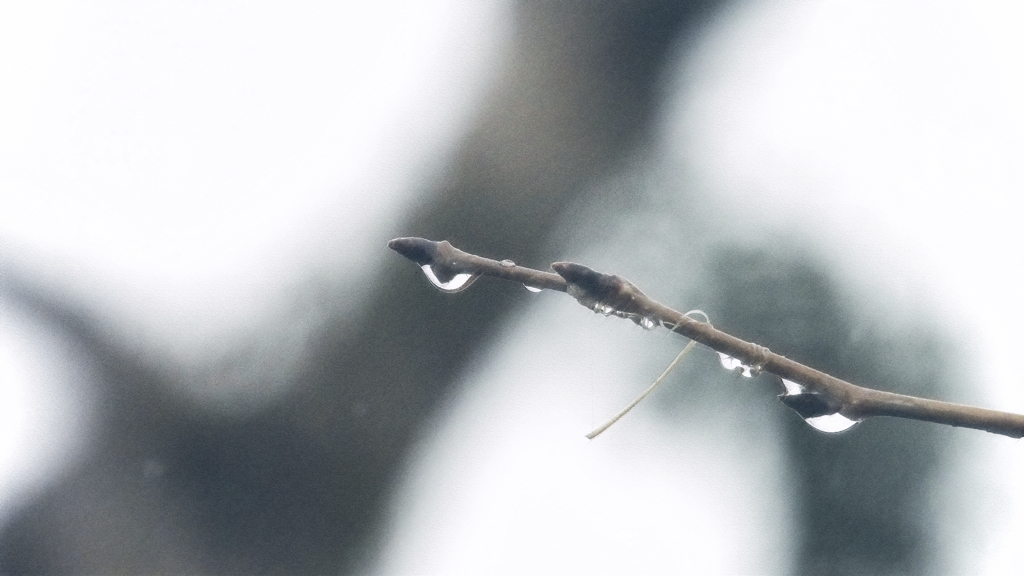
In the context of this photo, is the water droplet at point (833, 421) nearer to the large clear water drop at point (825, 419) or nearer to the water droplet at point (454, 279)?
the large clear water drop at point (825, 419)

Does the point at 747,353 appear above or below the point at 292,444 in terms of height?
above

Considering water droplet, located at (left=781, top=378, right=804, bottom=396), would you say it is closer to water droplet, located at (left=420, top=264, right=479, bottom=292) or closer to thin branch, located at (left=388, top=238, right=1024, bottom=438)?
thin branch, located at (left=388, top=238, right=1024, bottom=438)

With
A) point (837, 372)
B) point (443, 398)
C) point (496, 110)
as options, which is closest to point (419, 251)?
point (443, 398)

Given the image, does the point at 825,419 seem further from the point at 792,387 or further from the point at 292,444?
the point at 292,444

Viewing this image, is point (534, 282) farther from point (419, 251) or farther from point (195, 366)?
point (195, 366)

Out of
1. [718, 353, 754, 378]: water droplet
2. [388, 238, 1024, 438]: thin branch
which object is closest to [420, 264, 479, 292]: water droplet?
[388, 238, 1024, 438]: thin branch

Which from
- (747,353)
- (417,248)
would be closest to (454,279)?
(417,248)

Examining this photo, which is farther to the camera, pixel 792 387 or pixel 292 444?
pixel 292 444

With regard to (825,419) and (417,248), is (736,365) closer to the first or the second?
(825,419)
